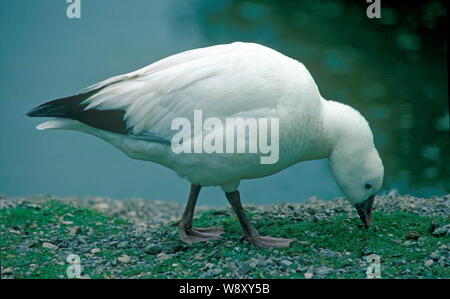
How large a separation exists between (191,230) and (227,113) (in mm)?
1355

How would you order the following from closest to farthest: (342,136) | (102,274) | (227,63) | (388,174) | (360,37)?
(102,274)
(227,63)
(342,136)
(360,37)
(388,174)

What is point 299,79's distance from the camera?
4160 millimetres

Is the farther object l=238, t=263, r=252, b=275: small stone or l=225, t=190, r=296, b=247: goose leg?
l=225, t=190, r=296, b=247: goose leg

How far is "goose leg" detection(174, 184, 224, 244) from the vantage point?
4.63 meters

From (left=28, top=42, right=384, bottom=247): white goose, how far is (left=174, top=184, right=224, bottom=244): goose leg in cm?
10

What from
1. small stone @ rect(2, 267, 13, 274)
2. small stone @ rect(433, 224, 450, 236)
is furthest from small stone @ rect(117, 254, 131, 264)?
small stone @ rect(433, 224, 450, 236)

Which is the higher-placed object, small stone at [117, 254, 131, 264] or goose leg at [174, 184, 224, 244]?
goose leg at [174, 184, 224, 244]

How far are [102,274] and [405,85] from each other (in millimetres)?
4665

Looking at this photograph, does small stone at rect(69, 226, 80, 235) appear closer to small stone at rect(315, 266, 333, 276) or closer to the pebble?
the pebble

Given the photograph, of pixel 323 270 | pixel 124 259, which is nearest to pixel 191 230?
pixel 124 259

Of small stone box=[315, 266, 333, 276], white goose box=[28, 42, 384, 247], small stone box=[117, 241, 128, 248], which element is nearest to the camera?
small stone box=[315, 266, 333, 276]

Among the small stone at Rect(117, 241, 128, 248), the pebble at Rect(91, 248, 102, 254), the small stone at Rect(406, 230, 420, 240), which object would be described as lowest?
the pebble at Rect(91, 248, 102, 254)
